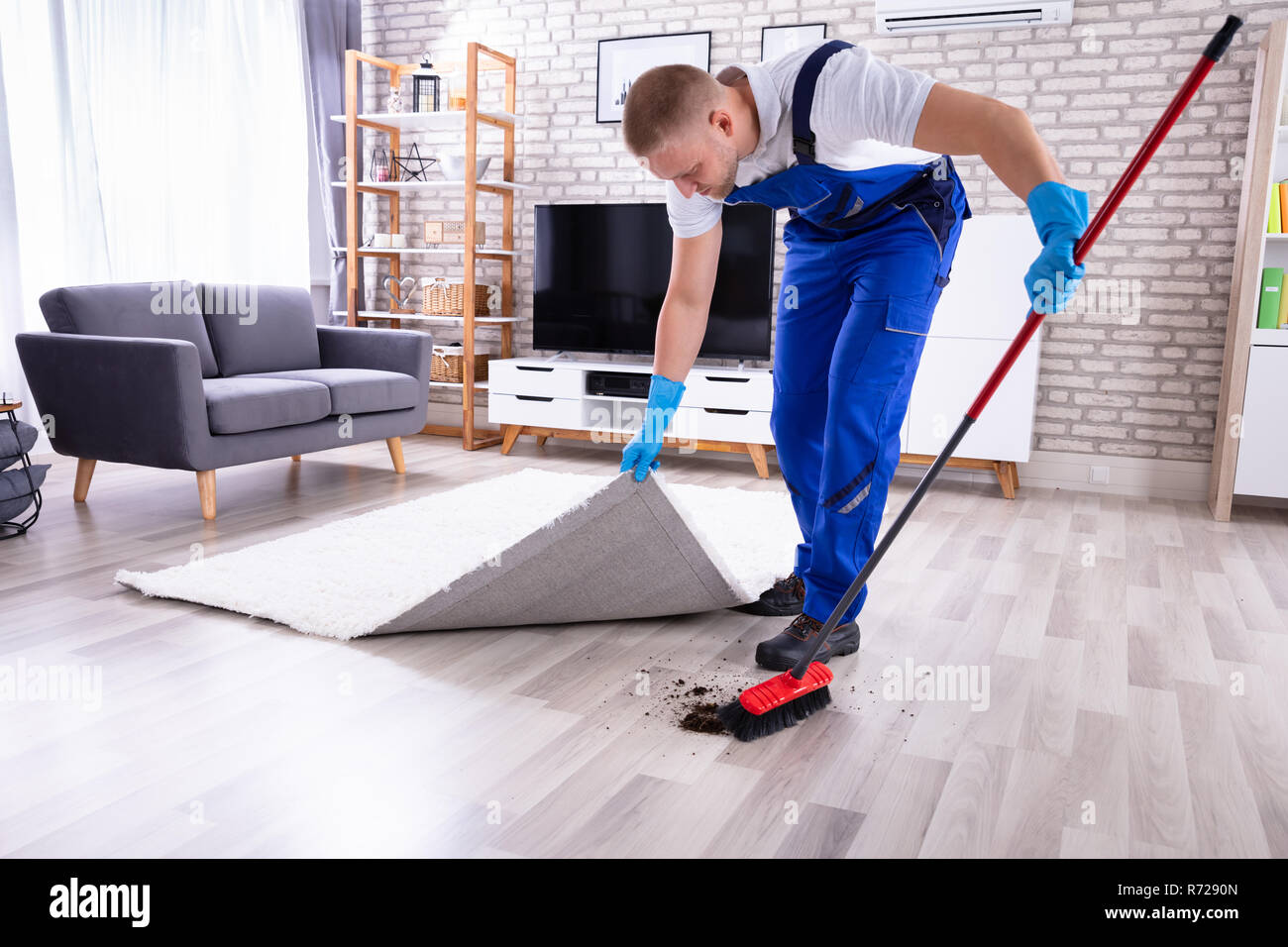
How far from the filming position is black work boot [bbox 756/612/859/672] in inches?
71.3

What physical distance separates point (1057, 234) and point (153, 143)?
398 centimetres

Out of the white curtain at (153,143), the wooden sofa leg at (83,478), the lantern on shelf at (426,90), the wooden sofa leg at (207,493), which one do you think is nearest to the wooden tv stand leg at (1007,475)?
the wooden sofa leg at (207,493)

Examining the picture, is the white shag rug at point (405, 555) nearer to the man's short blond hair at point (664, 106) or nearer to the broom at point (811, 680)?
the broom at point (811, 680)

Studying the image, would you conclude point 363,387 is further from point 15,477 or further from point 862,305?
point 862,305

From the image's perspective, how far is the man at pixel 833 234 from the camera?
138 cm

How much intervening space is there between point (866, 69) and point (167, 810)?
4.65 feet

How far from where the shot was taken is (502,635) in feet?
6.54

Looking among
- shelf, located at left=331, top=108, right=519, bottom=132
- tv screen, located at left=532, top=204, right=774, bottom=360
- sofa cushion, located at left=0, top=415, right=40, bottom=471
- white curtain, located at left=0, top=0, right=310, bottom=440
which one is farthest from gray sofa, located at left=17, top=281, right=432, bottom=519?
shelf, located at left=331, top=108, right=519, bottom=132

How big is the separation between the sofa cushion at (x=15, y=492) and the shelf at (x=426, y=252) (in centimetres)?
219

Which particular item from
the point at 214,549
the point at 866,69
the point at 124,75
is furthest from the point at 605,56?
the point at 866,69

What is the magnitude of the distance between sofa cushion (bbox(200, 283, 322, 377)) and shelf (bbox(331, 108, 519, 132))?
1203mm

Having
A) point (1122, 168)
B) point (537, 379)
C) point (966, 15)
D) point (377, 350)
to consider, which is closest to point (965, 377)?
point (1122, 168)

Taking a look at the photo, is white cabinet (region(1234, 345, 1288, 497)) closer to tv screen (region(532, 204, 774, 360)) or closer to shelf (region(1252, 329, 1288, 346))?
shelf (region(1252, 329, 1288, 346))
